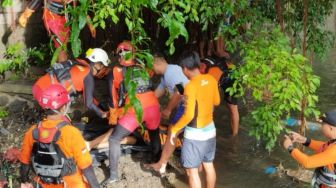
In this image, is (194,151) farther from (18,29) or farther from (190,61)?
(18,29)

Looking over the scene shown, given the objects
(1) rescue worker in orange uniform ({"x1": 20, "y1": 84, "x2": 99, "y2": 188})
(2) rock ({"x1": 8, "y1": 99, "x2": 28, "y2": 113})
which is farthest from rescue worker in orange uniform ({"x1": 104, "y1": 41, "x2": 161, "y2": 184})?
(2) rock ({"x1": 8, "y1": 99, "x2": 28, "y2": 113})

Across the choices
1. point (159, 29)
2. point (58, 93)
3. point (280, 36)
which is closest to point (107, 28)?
point (159, 29)

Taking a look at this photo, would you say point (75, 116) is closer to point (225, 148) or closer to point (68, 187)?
point (225, 148)

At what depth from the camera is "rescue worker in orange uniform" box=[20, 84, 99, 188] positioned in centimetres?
354

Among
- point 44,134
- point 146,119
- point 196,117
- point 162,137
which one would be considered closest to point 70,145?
point 44,134

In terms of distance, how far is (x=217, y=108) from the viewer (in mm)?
8562

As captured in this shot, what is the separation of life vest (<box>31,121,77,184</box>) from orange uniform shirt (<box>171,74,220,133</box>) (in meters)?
1.38

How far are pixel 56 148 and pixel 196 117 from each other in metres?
1.65

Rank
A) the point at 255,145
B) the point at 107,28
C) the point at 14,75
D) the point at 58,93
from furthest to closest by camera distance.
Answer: the point at 107,28, the point at 14,75, the point at 255,145, the point at 58,93

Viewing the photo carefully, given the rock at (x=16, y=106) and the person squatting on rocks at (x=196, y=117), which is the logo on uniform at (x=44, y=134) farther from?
the rock at (x=16, y=106)

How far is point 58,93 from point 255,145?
4.17m

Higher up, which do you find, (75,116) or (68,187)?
(68,187)

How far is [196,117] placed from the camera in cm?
464

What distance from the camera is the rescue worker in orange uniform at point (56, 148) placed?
354cm
